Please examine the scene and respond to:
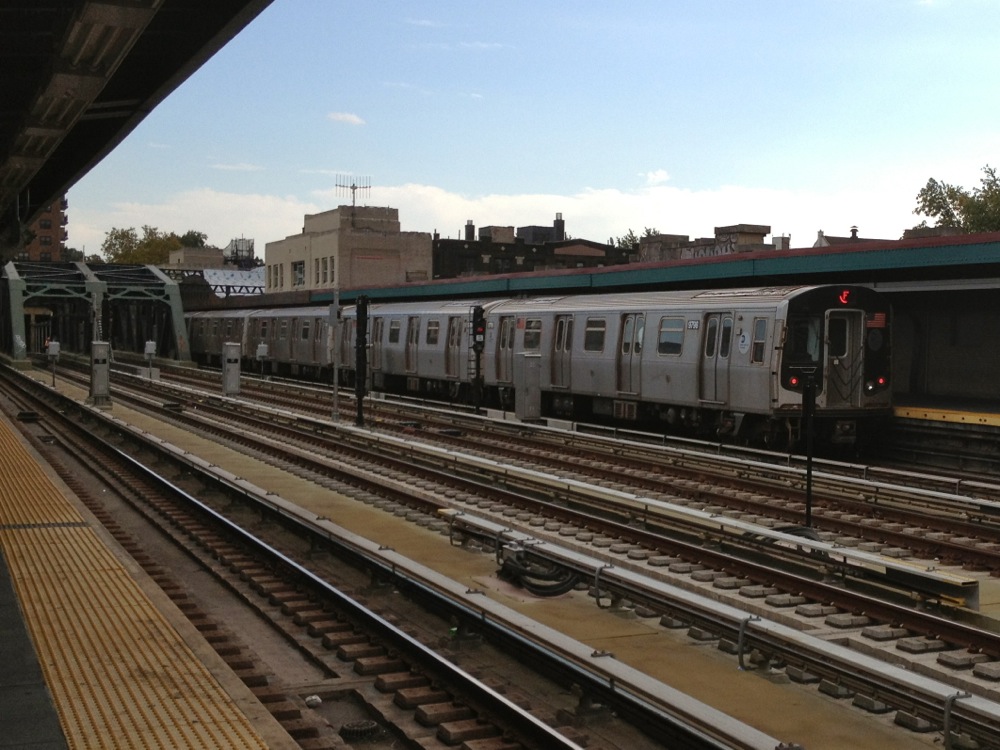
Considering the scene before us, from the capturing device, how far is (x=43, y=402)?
37.5 meters

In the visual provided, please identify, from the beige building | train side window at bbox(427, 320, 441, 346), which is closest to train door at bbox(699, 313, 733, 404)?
train side window at bbox(427, 320, 441, 346)

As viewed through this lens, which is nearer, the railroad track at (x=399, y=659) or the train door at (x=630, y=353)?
the railroad track at (x=399, y=659)

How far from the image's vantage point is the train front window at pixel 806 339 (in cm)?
1947

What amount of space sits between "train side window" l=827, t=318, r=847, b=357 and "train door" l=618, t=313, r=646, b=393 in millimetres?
4428

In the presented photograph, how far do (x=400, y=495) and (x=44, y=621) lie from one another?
8151 mm

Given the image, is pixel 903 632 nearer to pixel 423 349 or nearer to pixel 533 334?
pixel 533 334

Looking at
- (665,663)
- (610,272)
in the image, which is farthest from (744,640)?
(610,272)

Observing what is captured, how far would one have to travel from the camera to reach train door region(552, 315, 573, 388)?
26.0 m

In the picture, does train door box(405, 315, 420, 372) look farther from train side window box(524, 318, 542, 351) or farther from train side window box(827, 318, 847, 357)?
train side window box(827, 318, 847, 357)

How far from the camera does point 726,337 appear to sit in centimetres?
2069

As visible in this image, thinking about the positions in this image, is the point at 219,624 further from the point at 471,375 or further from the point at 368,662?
the point at 471,375

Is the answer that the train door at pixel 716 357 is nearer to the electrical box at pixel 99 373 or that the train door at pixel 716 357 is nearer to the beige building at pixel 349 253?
the electrical box at pixel 99 373

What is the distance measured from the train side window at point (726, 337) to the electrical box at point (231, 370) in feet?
61.0

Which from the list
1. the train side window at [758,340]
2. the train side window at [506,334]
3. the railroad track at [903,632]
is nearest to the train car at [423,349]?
the train side window at [506,334]
